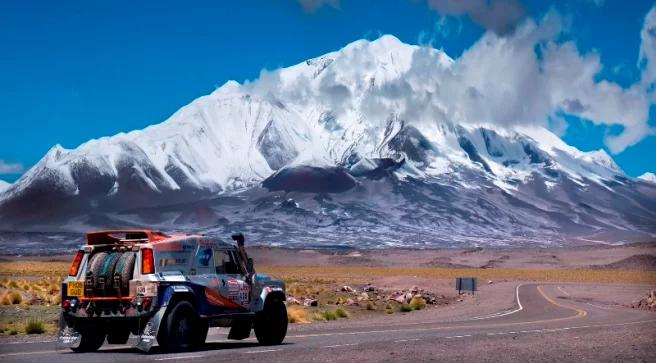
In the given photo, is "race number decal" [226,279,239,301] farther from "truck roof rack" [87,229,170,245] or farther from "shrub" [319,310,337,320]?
"shrub" [319,310,337,320]

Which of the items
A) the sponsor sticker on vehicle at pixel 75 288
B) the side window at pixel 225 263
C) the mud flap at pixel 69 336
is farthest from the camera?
the side window at pixel 225 263

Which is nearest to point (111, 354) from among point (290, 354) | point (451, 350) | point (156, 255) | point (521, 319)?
point (156, 255)

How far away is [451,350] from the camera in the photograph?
22438 millimetres

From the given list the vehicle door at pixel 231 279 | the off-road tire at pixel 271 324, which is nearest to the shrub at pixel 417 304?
the off-road tire at pixel 271 324

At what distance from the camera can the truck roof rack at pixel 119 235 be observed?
20047 mm

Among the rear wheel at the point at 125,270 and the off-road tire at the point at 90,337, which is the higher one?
the rear wheel at the point at 125,270

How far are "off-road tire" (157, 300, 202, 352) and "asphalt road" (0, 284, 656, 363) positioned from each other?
0.88 ft

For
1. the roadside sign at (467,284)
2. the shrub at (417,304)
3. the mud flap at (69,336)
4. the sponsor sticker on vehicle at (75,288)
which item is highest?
the roadside sign at (467,284)

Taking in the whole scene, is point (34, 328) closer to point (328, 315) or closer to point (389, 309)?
point (328, 315)

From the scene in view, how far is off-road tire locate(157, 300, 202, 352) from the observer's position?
19.6 m

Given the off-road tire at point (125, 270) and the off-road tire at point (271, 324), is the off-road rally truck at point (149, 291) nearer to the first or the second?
the off-road tire at point (125, 270)

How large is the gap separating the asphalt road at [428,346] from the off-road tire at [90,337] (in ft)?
0.73

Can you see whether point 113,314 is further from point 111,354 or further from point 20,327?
point 20,327

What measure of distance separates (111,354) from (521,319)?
2144 cm
